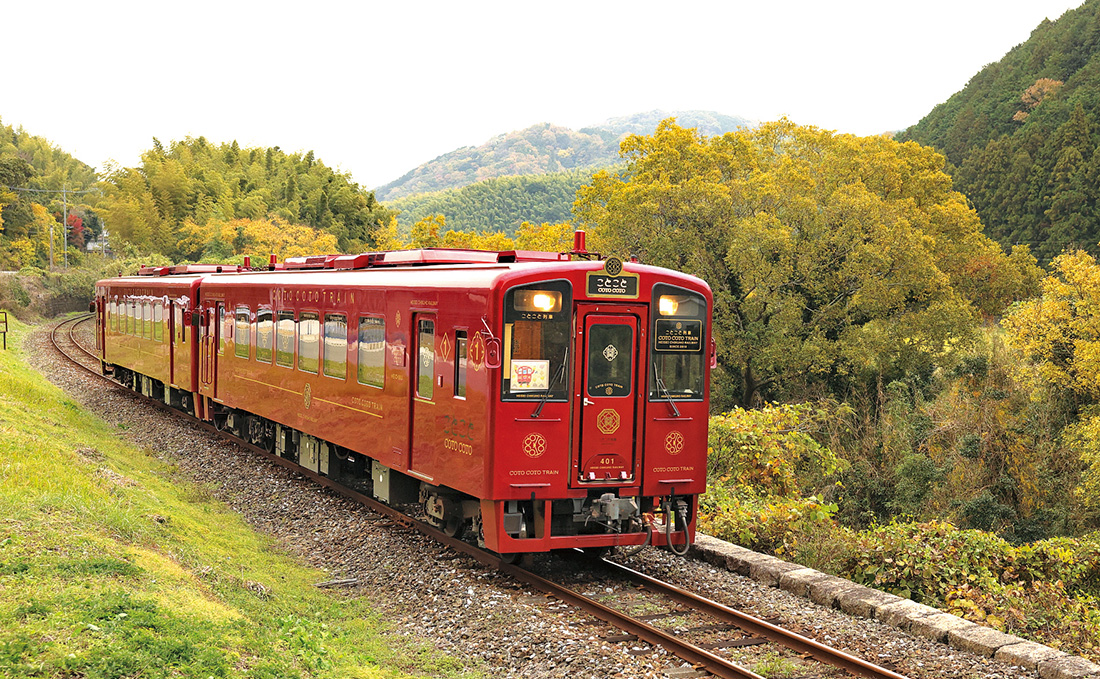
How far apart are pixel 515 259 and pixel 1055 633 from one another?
6044 millimetres

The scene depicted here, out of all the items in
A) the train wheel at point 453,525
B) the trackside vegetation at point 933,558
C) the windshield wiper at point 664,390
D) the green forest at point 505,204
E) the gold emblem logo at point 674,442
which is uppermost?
the green forest at point 505,204

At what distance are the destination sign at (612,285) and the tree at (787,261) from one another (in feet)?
58.8

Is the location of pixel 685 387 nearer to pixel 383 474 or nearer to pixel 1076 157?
pixel 383 474

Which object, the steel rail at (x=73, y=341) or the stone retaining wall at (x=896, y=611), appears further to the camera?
the steel rail at (x=73, y=341)

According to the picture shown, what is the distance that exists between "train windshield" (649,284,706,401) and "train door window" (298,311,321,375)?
201 inches

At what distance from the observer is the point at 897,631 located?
719cm

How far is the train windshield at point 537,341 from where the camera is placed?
8.15m

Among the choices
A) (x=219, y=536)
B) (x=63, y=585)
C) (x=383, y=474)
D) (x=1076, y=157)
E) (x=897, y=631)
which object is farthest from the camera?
(x=1076, y=157)

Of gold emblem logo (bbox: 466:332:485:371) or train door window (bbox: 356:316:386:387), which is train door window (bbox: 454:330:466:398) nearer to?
gold emblem logo (bbox: 466:332:485:371)

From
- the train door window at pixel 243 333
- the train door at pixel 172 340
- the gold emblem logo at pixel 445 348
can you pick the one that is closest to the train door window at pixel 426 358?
the gold emblem logo at pixel 445 348

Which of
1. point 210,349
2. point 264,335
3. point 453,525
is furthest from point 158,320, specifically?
point 453,525

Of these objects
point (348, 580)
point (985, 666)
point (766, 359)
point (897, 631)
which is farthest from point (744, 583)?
point (766, 359)

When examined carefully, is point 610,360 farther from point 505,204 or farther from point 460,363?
point 505,204

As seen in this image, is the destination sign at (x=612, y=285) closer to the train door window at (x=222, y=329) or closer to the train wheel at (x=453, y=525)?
the train wheel at (x=453, y=525)
